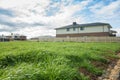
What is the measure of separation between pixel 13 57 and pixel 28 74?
6.52 feet

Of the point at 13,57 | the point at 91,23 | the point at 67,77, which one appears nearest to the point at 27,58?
the point at 13,57

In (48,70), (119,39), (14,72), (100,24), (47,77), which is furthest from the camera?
(100,24)

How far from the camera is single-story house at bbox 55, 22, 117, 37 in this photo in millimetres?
36591

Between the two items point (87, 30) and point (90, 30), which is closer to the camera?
point (90, 30)

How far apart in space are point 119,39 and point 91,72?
87.5ft

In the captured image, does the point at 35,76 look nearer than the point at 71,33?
Yes

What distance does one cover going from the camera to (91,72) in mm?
5273

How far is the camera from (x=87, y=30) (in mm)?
39625

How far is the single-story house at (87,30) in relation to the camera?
36591 millimetres

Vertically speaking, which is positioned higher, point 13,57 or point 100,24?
point 100,24

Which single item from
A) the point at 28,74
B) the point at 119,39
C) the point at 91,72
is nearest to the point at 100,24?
the point at 119,39

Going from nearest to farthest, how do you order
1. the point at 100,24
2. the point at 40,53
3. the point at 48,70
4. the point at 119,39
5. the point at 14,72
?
the point at 14,72 → the point at 48,70 → the point at 40,53 → the point at 119,39 → the point at 100,24

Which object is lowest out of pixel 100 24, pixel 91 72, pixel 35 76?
pixel 91 72

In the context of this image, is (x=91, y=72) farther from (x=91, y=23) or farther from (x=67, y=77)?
(x=91, y=23)
